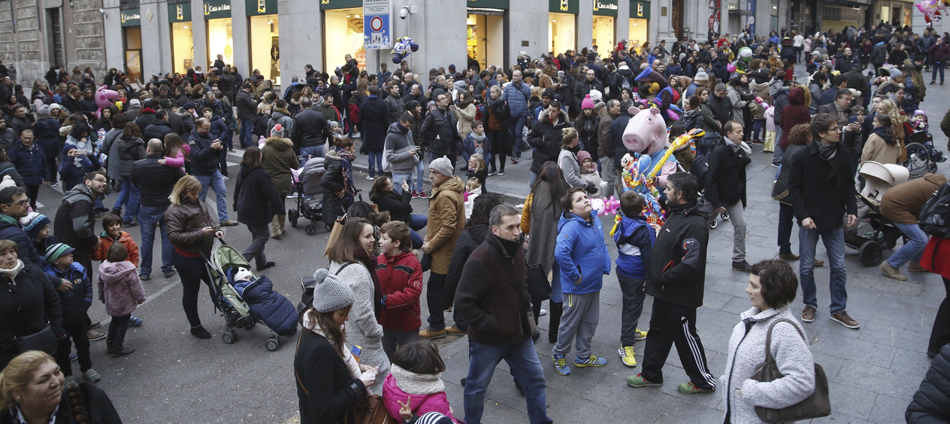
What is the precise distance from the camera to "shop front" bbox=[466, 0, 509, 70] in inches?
974

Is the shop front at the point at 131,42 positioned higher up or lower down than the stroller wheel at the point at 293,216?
higher up

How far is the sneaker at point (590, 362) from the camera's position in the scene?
5.98 metres

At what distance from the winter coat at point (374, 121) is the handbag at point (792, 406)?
1121 centimetres

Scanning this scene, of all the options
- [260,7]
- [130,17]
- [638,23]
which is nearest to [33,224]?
[260,7]

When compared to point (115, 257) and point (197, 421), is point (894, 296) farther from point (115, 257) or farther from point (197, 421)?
point (115, 257)

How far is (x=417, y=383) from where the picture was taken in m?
3.71

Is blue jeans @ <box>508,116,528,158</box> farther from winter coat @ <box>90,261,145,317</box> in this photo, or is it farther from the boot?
winter coat @ <box>90,261,145,317</box>

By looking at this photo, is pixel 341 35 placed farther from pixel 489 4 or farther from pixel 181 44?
pixel 181 44

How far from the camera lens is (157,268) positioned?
945 centimetres

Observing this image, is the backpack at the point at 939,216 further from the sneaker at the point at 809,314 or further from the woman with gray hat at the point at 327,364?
the woman with gray hat at the point at 327,364

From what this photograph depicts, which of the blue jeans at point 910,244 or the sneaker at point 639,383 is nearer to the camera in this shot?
the sneaker at point 639,383

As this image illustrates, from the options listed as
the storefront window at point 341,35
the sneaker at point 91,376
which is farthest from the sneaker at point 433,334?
the storefront window at point 341,35

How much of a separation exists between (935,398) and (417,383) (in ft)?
7.85

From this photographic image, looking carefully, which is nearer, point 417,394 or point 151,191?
point 417,394
